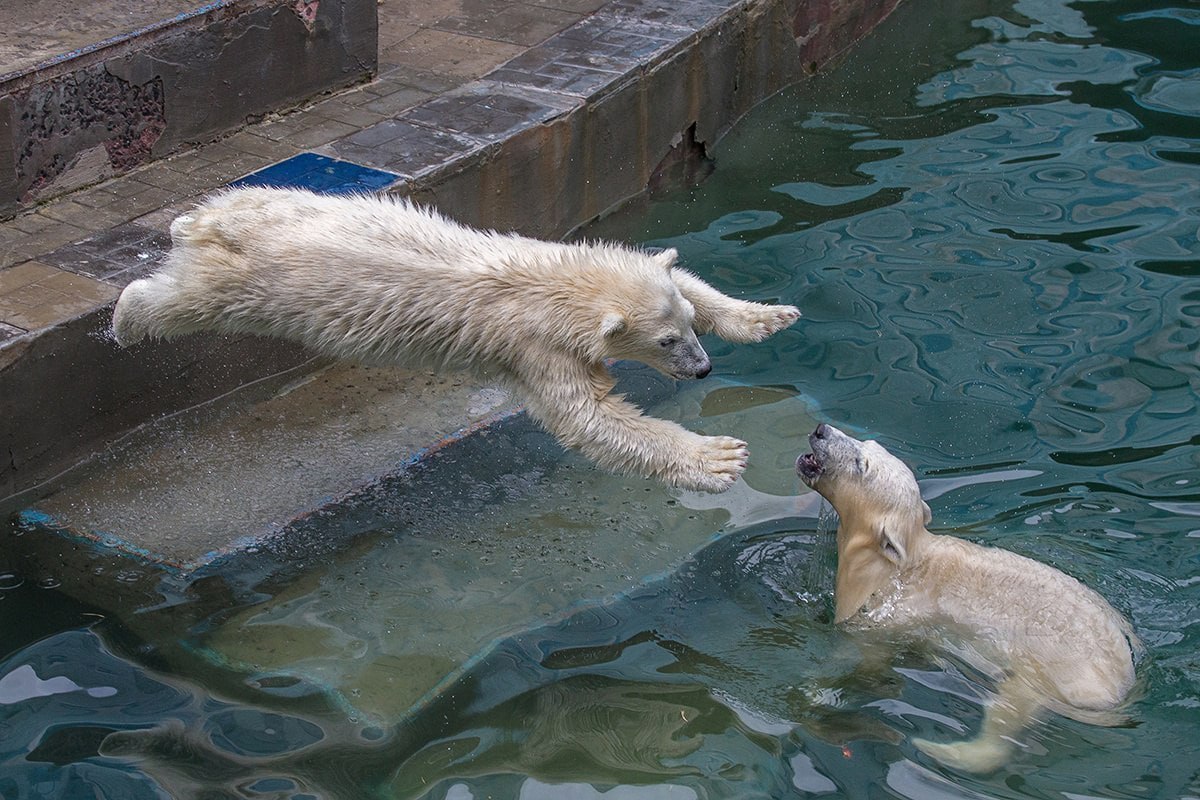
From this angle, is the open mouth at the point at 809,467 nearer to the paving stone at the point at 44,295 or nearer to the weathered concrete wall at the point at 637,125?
the weathered concrete wall at the point at 637,125

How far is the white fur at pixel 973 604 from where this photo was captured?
379 cm

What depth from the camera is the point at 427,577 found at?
4.36 m

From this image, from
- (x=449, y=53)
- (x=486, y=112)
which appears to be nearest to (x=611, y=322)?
(x=486, y=112)

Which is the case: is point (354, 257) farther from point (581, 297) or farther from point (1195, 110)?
point (1195, 110)

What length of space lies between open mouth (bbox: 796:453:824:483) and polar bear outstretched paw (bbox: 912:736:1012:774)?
0.88 metres

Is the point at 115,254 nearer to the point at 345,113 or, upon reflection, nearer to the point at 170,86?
the point at 170,86

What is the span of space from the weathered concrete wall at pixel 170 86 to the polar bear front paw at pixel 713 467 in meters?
2.81

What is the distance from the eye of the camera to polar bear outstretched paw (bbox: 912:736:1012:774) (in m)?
3.68

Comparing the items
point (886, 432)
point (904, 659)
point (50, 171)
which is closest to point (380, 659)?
point (904, 659)

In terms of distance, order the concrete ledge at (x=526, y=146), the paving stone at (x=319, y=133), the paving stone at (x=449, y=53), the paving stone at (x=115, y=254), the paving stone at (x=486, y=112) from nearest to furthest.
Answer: the concrete ledge at (x=526, y=146), the paving stone at (x=115, y=254), the paving stone at (x=319, y=133), the paving stone at (x=486, y=112), the paving stone at (x=449, y=53)

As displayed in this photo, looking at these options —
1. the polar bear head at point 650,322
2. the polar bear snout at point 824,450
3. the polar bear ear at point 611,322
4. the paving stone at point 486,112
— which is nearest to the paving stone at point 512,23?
the paving stone at point 486,112

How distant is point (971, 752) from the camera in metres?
3.72

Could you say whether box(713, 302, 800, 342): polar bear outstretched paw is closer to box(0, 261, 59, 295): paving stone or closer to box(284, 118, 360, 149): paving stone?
box(284, 118, 360, 149): paving stone

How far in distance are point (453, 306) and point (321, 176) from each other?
154 centimetres
